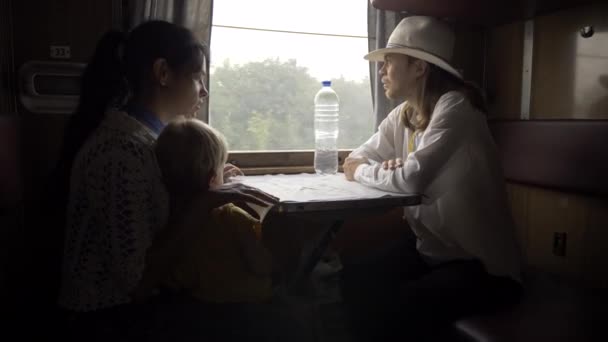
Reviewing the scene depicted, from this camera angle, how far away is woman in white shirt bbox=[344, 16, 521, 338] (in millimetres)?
1264

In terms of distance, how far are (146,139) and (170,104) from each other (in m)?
0.21

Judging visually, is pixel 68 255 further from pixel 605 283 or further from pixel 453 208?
pixel 605 283

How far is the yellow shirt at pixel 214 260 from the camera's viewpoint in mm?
1098

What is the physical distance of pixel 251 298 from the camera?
1.17 meters

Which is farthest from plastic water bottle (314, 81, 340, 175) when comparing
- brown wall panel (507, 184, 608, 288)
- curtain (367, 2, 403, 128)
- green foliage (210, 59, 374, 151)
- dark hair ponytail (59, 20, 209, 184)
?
dark hair ponytail (59, 20, 209, 184)

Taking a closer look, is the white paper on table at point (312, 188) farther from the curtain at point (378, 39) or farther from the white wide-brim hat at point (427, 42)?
the curtain at point (378, 39)

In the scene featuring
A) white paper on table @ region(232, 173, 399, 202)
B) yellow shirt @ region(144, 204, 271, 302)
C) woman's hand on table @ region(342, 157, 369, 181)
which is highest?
woman's hand on table @ region(342, 157, 369, 181)

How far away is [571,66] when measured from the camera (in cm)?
196

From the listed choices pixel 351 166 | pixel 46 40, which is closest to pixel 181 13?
pixel 46 40

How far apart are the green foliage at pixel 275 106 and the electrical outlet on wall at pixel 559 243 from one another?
3.27 ft

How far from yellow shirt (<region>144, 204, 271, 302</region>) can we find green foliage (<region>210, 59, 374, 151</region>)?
97 centimetres

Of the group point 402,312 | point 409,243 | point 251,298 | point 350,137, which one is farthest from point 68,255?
point 350,137

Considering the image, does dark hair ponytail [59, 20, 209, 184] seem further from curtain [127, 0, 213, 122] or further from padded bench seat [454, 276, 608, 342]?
padded bench seat [454, 276, 608, 342]

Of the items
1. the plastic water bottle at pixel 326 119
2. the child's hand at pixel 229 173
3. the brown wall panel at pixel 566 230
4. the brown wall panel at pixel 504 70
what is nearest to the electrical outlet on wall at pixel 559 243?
the brown wall panel at pixel 566 230
